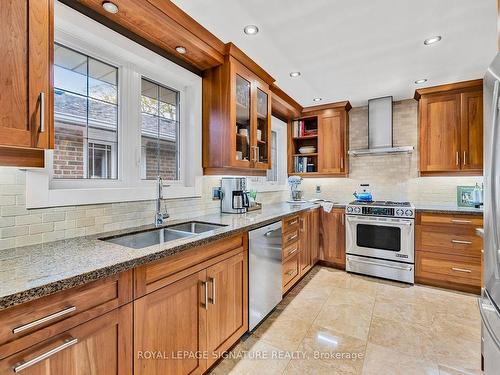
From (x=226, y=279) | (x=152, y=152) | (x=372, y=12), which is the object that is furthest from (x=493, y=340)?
(x=152, y=152)

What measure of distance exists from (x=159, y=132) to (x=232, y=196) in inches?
37.2

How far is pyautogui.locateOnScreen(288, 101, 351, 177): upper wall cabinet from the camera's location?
12.9ft

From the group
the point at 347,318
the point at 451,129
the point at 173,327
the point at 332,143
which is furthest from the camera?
the point at 332,143

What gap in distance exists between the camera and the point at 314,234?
11.7 ft

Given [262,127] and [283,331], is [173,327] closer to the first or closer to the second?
[283,331]

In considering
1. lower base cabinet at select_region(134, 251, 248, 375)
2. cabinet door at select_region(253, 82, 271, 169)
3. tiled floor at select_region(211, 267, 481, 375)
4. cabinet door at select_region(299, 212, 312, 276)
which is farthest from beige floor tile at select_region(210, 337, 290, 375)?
cabinet door at select_region(253, 82, 271, 169)

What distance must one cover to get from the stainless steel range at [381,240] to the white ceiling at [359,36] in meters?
1.61

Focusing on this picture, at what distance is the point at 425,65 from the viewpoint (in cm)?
263

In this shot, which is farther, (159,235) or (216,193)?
(216,193)

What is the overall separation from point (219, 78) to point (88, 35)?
3.52 ft

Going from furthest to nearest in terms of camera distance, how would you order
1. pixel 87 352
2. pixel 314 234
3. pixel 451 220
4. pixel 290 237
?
pixel 314 234, pixel 451 220, pixel 290 237, pixel 87 352

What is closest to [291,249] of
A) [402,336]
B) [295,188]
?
[402,336]

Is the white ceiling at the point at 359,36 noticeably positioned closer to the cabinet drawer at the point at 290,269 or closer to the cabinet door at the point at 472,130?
the cabinet door at the point at 472,130

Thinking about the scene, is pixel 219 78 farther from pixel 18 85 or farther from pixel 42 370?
pixel 42 370
